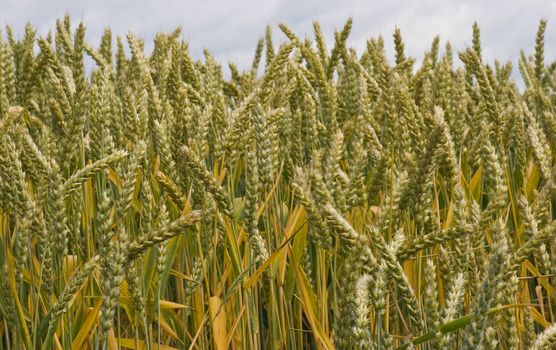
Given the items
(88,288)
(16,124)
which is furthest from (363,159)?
(16,124)

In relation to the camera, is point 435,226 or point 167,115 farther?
point 167,115

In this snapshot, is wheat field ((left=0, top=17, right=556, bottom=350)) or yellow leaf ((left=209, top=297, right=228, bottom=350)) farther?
yellow leaf ((left=209, top=297, right=228, bottom=350))

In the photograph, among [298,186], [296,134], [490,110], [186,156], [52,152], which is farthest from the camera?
[490,110]

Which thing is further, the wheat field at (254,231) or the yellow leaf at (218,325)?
the yellow leaf at (218,325)

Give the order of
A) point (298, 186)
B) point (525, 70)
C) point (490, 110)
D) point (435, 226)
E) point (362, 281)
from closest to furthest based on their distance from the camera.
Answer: point (362, 281)
point (298, 186)
point (435, 226)
point (490, 110)
point (525, 70)

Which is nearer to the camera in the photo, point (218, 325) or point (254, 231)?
point (254, 231)

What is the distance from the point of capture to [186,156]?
1576 millimetres

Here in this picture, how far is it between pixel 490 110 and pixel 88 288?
55.3 inches

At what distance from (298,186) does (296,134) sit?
3.23 ft

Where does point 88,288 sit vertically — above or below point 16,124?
below

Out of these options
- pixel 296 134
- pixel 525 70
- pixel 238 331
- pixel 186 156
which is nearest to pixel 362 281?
pixel 186 156

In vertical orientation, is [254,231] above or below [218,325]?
above

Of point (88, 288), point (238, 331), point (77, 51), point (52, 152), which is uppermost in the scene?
point (77, 51)

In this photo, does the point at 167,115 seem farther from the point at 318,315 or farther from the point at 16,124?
the point at 318,315
